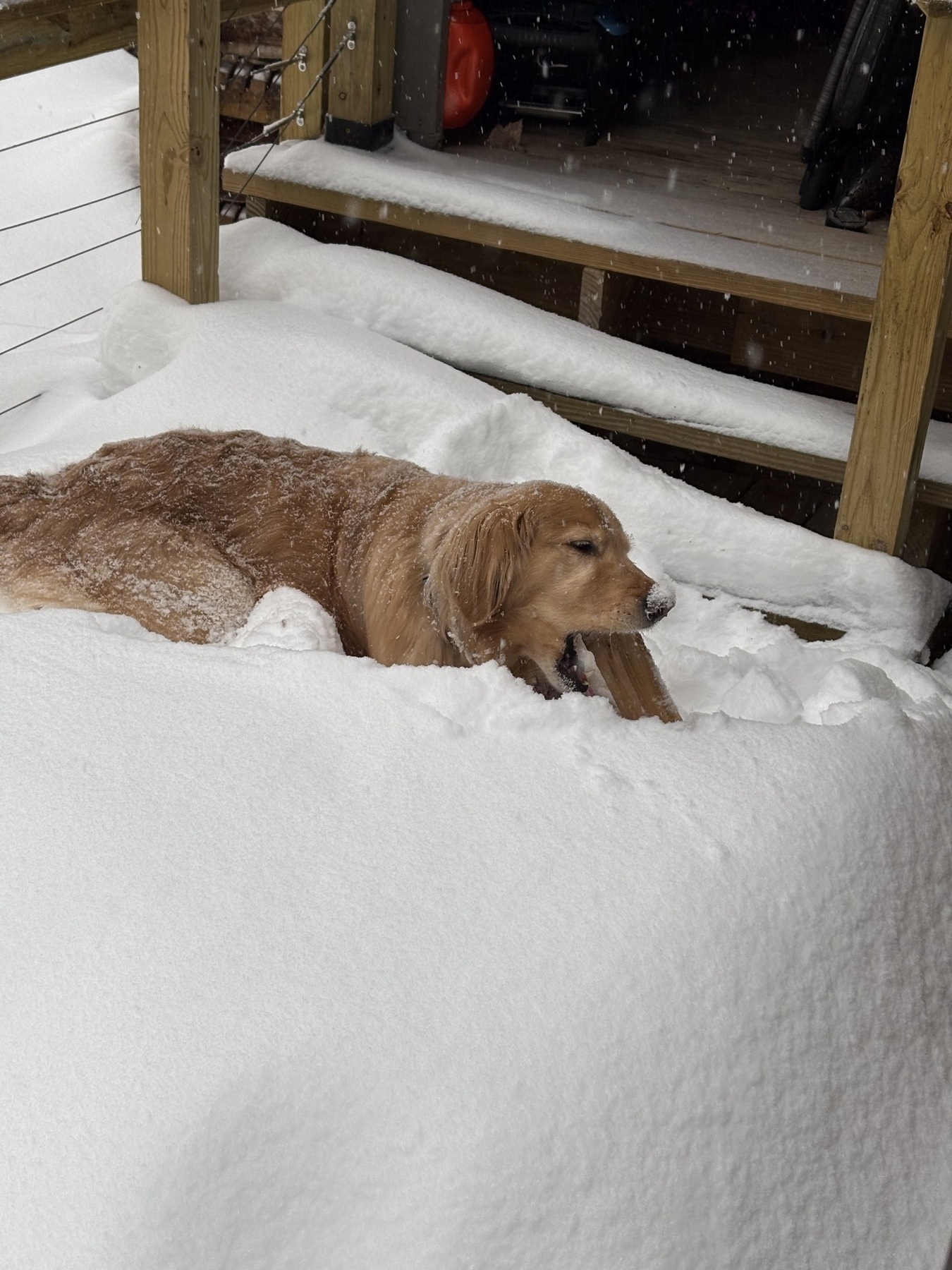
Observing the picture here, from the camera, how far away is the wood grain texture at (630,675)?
2834mm

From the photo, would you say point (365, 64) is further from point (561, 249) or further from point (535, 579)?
point (535, 579)

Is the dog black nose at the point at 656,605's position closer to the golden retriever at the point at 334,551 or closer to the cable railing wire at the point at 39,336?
the golden retriever at the point at 334,551

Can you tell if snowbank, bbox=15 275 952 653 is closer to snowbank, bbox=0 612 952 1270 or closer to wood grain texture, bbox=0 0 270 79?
wood grain texture, bbox=0 0 270 79

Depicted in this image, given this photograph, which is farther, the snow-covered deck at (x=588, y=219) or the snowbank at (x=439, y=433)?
the snow-covered deck at (x=588, y=219)

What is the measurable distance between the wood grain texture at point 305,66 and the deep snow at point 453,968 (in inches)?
138

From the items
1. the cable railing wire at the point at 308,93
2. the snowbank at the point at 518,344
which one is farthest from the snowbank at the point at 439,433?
the cable railing wire at the point at 308,93

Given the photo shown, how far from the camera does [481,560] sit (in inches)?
108

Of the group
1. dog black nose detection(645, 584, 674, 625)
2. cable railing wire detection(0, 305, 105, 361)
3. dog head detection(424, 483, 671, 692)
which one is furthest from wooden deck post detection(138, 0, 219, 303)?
dog black nose detection(645, 584, 674, 625)

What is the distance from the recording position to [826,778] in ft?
7.72

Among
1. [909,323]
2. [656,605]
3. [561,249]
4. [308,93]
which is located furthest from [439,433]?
[308,93]

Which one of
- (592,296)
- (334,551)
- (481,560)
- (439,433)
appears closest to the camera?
(481,560)

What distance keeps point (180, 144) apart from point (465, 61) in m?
2.11

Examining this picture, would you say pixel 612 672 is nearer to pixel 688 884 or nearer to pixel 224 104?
pixel 688 884

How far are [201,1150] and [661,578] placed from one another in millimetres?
2508
